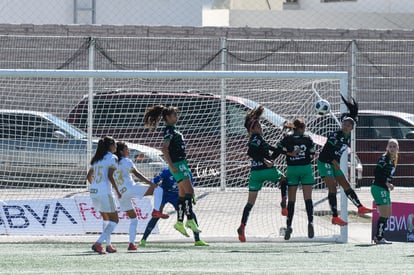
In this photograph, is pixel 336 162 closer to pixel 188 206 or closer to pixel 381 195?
pixel 381 195

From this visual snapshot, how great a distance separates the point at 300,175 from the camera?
50.4 feet

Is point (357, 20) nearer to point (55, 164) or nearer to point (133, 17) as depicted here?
point (133, 17)

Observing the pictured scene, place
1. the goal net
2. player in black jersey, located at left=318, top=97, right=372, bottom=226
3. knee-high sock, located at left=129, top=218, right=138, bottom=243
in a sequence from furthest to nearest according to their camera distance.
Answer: the goal net
player in black jersey, located at left=318, top=97, right=372, bottom=226
knee-high sock, located at left=129, top=218, right=138, bottom=243

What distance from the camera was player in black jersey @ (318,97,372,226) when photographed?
15.5 m

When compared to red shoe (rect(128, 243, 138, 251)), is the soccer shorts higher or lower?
higher

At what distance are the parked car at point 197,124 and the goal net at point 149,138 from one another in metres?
0.02

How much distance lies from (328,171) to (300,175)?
527mm

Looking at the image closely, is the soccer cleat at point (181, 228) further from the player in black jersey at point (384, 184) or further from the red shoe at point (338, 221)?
the player in black jersey at point (384, 184)

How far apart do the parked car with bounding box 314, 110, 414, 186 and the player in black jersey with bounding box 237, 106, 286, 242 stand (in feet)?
17.0

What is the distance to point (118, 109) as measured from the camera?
1686cm

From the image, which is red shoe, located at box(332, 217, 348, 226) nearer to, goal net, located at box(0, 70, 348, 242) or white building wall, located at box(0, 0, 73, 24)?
goal net, located at box(0, 70, 348, 242)

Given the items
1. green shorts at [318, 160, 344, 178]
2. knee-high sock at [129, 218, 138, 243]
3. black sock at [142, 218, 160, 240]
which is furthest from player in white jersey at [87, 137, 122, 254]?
green shorts at [318, 160, 344, 178]

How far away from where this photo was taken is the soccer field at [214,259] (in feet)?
38.3

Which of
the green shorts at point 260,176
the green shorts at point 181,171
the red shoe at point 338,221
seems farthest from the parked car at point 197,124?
the green shorts at point 181,171
